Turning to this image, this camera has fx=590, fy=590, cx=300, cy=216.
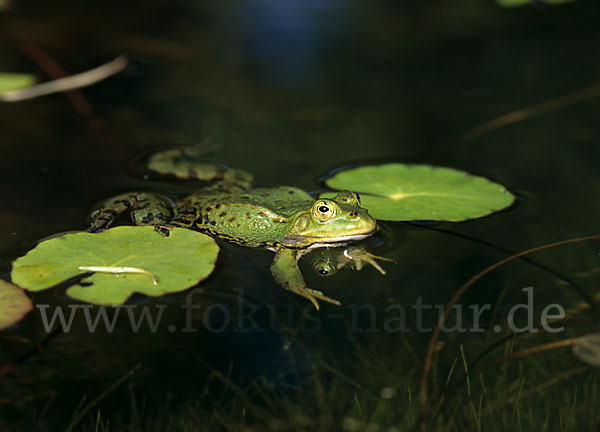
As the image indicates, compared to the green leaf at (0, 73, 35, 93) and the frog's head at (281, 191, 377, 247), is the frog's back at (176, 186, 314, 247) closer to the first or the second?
the frog's head at (281, 191, 377, 247)

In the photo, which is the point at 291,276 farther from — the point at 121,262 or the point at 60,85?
the point at 60,85

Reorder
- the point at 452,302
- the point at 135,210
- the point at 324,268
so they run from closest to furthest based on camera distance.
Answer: the point at 452,302
the point at 324,268
the point at 135,210

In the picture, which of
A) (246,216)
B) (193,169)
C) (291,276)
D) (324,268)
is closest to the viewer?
(291,276)

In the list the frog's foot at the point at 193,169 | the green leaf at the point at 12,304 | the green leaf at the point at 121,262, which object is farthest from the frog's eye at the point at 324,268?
the green leaf at the point at 12,304

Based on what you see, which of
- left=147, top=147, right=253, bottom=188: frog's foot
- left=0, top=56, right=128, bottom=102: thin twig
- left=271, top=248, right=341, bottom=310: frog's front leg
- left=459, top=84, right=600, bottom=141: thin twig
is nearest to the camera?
left=271, top=248, right=341, bottom=310: frog's front leg

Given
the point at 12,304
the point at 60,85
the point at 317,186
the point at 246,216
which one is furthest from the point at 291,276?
the point at 60,85

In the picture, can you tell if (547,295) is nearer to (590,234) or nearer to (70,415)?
(590,234)

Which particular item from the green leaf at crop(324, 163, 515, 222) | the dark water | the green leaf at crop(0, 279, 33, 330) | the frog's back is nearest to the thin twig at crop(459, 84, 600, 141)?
the dark water

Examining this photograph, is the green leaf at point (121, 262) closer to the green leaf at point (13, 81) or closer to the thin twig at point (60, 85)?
the thin twig at point (60, 85)
